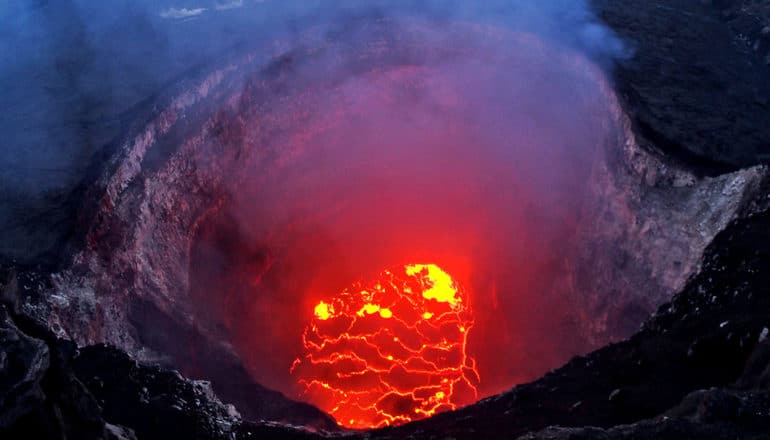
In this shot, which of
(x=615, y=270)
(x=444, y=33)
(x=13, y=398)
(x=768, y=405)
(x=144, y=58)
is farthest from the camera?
(x=444, y=33)

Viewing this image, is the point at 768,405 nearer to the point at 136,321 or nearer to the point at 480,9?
the point at 136,321

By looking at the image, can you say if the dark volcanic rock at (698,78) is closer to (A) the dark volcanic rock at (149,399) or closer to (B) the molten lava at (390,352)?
(B) the molten lava at (390,352)

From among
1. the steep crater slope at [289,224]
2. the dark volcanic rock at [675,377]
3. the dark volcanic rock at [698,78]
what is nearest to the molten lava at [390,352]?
the steep crater slope at [289,224]

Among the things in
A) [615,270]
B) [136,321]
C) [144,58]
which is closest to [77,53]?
[144,58]

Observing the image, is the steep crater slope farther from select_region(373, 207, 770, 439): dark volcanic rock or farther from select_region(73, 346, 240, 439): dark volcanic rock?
select_region(373, 207, 770, 439): dark volcanic rock

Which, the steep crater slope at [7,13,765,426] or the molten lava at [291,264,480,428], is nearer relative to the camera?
the steep crater slope at [7,13,765,426]

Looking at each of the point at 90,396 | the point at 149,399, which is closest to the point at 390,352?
the point at 149,399

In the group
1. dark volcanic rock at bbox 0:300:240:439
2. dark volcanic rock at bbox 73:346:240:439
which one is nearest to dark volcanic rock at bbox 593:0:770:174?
dark volcanic rock at bbox 73:346:240:439

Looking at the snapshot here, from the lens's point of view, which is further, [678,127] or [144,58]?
[144,58]
